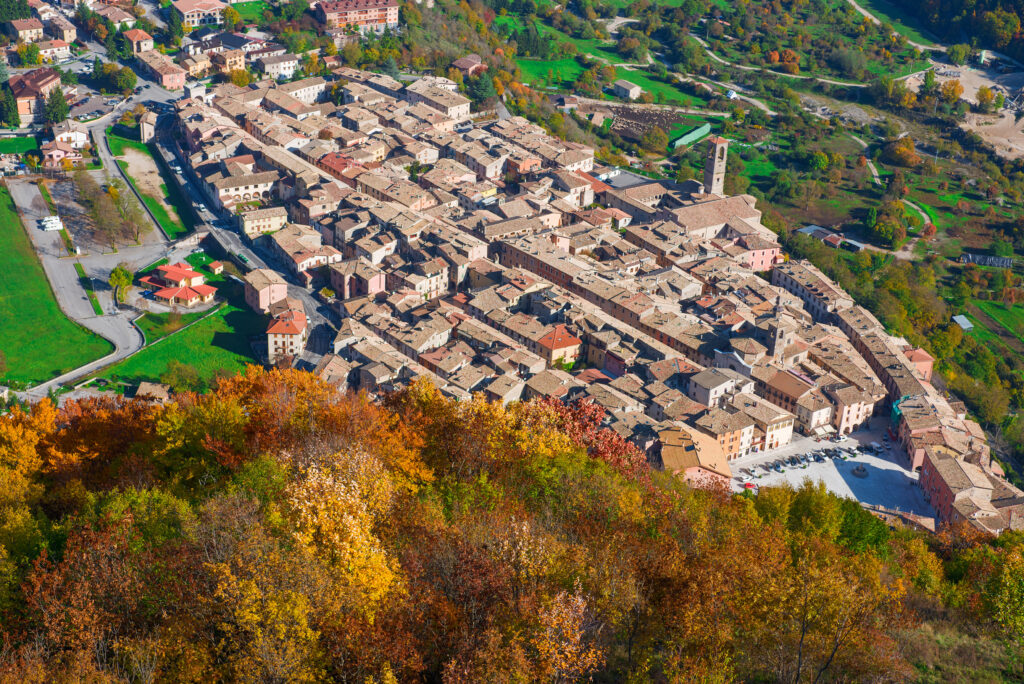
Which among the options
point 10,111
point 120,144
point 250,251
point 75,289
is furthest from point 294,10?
point 75,289

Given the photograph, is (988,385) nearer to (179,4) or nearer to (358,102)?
(358,102)

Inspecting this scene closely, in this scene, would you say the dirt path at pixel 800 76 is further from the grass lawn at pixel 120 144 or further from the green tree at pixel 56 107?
the green tree at pixel 56 107

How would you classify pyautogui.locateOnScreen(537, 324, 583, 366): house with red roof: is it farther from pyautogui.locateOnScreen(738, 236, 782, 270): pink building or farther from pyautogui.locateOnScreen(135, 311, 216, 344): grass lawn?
pyautogui.locateOnScreen(135, 311, 216, 344): grass lawn

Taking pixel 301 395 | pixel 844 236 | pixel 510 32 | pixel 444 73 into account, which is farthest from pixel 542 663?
pixel 510 32

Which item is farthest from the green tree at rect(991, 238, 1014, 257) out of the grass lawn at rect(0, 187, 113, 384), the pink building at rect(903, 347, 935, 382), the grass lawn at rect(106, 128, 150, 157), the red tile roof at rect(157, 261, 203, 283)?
the grass lawn at rect(106, 128, 150, 157)

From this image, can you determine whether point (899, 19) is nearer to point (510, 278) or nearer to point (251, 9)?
point (251, 9)

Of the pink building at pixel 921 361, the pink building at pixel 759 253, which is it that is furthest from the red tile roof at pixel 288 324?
the pink building at pixel 921 361
